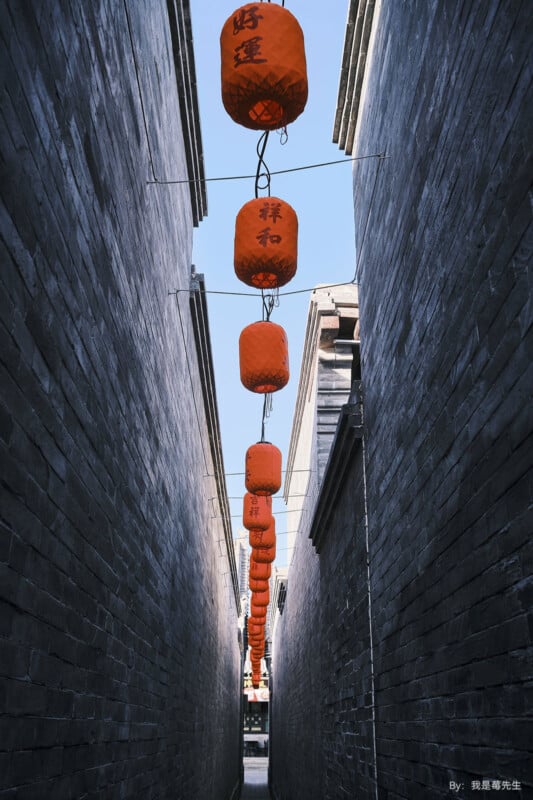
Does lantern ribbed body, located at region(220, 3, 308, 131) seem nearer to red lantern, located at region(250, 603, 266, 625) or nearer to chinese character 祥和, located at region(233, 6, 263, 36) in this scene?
chinese character 祥和, located at region(233, 6, 263, 36)

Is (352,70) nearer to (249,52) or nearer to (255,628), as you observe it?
(249,52)

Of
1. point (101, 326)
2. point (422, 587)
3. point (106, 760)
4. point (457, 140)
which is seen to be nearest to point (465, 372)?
point (457, 140)

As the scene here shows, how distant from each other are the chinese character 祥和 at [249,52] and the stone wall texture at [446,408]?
875 mm

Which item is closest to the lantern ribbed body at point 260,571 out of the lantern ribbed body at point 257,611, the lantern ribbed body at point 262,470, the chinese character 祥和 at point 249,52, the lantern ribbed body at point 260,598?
the lantern ribbed body at point 260,598

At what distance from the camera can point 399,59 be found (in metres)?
4.41

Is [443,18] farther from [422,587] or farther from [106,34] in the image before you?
[422,587]

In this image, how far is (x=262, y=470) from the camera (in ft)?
29.6

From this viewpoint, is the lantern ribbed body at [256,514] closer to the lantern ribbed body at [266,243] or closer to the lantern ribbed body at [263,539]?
the lantern ribbed body at [263,539]

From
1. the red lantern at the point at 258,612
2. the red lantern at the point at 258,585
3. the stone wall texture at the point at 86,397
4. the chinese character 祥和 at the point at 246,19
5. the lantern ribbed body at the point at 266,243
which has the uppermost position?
the chinese character 祥和 at the point at 246,19

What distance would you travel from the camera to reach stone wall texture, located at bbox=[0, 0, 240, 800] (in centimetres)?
198

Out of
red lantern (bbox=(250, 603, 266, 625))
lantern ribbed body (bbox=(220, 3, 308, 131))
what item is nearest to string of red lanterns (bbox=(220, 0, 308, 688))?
lantern ribbed body (bbox=(220, 3, 308, 131))

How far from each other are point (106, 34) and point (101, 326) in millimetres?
1312

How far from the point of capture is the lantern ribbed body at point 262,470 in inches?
353

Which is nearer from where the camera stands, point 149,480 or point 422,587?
point 422,587
